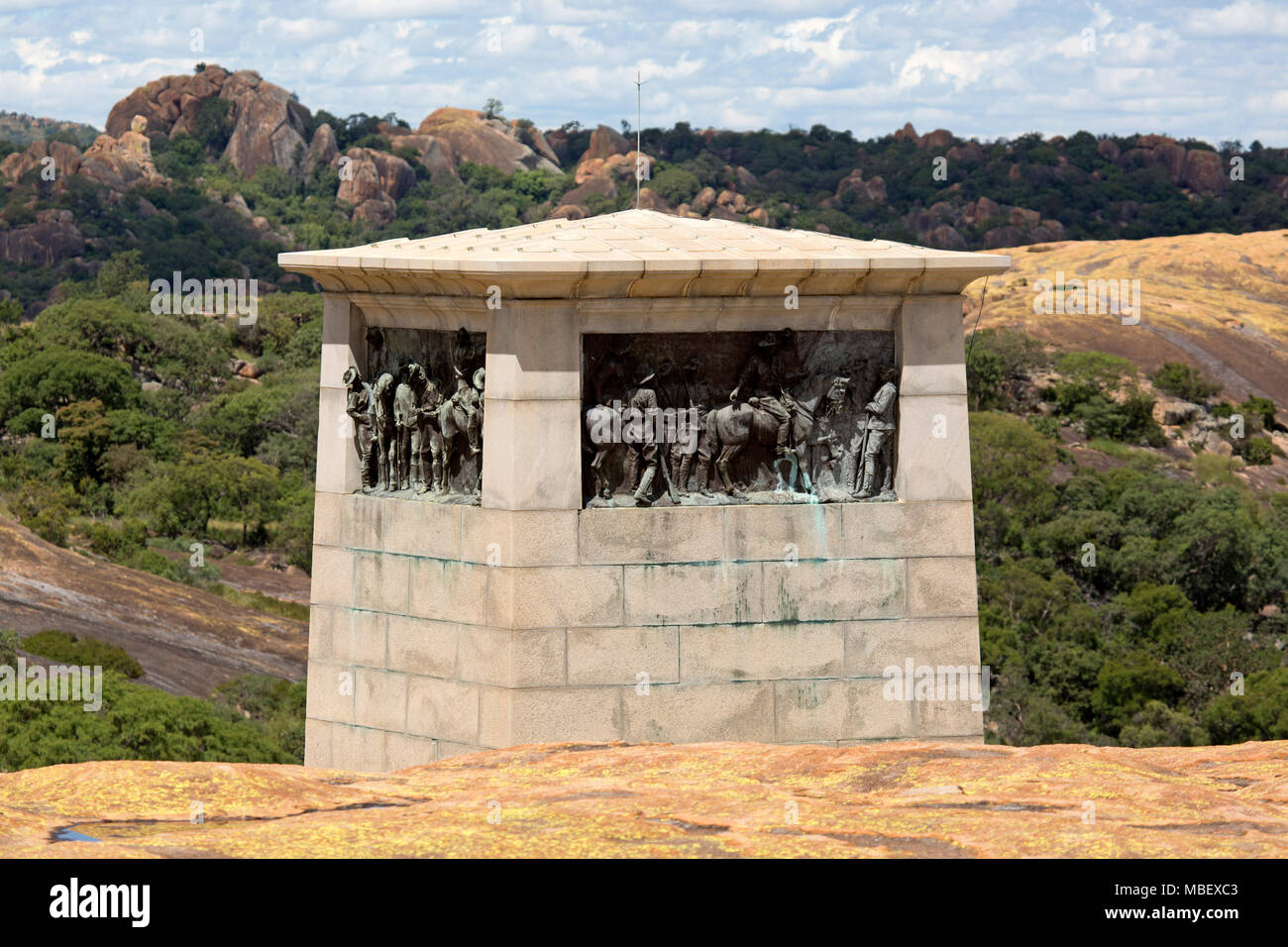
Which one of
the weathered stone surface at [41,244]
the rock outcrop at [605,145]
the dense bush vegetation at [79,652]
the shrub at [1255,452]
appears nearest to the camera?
the dense bush vegetation at [79,652]

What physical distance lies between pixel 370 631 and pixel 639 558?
2.59 m

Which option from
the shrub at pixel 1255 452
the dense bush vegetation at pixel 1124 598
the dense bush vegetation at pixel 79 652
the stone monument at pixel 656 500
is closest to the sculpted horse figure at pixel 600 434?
the stone monument at pixel 656 500

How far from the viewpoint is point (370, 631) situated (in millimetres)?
15008

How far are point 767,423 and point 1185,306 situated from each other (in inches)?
3179

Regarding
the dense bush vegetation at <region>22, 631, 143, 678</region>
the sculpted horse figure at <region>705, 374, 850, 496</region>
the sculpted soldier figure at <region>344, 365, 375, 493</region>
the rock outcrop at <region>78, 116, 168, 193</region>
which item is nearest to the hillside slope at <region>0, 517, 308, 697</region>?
the dense bush vegetation at <region>22, 631, 143, 678</region>

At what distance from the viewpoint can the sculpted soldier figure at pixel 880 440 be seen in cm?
1466

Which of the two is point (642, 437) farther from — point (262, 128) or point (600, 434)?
point (262, 128)

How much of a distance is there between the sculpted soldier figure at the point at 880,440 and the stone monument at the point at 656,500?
20 mm

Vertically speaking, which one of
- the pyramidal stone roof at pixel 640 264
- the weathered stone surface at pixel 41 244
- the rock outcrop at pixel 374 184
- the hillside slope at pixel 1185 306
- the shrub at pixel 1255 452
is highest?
the rock outcrop at pixel 374 184

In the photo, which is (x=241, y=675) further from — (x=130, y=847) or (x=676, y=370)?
(x=130, y=847)

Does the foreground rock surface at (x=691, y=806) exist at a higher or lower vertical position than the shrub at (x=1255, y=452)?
lower

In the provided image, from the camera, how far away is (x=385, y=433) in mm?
15188

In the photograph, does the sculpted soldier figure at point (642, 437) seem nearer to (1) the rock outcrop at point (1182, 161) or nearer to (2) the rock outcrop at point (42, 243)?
(2) the rock outcrop at point (42, 243)

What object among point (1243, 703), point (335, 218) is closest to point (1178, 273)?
point (1243, 703)
